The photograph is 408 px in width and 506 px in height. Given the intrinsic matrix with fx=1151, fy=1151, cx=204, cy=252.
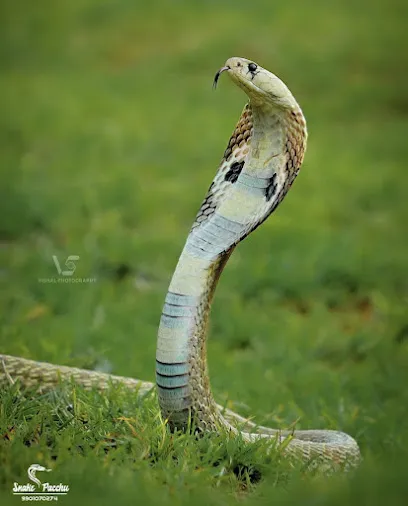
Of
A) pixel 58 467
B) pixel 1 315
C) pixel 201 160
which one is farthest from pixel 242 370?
pixel 201 160

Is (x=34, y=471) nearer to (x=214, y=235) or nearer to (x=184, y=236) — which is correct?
(x=214, y=235)

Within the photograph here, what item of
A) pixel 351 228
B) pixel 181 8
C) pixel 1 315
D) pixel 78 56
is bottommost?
pixel 1 315

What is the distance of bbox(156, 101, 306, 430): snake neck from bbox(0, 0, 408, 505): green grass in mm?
258

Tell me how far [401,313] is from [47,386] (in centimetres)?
369

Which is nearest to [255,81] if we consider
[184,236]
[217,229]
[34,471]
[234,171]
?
[234,171]

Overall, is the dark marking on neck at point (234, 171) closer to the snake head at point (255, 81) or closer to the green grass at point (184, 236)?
the snake head at point (255, 81)

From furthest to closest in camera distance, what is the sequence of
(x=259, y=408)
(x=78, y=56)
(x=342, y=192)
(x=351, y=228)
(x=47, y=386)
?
(x=78, y=56), (x=342, y=192), (x=351, y=228), (x=259, y=408), (x=47, y=386)

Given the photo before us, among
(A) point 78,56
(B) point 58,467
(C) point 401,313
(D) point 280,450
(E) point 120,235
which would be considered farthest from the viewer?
(A) point 78,56

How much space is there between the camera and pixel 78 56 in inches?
682

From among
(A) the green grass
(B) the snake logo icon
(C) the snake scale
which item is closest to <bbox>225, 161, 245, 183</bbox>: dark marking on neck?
(C) the snake scale

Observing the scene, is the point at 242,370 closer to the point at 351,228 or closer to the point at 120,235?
the point at 120,235

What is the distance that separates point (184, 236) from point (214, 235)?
16.8ft

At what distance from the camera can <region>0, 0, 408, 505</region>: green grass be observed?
163 inches

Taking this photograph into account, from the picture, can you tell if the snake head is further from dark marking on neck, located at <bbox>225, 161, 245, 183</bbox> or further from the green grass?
the green grass
